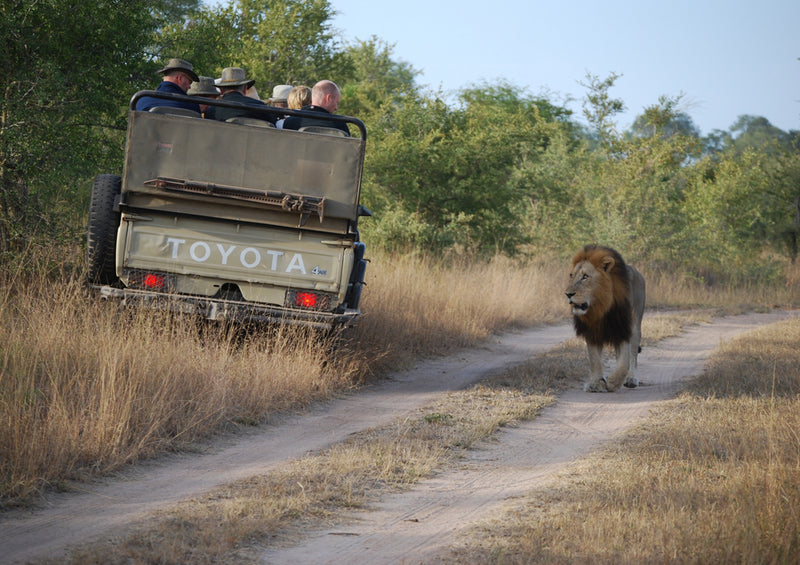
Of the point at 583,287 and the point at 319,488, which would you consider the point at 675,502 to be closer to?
the point at 319,488

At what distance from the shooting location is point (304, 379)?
761 centimetres

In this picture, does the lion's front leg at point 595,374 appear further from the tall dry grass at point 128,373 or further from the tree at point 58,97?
the tree at point 58,97

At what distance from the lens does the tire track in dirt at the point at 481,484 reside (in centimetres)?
395

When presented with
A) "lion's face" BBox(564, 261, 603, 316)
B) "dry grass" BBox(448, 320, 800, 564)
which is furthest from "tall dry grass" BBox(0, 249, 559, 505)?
"dry grass" BBox(448, 320, 800, 564)

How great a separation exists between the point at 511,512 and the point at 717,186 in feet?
106

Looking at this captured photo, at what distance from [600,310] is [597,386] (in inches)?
31.3

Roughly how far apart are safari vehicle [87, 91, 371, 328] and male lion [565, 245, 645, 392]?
8.81 feet

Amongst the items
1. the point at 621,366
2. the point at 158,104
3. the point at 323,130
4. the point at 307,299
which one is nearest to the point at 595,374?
the point at 621,366

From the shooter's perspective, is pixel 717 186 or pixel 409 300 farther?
pixel 717 186

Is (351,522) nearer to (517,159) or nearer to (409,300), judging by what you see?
(409,300)

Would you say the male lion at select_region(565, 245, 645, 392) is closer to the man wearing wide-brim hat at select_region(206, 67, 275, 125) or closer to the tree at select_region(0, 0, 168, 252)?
the man wearing wide-brim hat at select_region(206, 67, 275, 125)

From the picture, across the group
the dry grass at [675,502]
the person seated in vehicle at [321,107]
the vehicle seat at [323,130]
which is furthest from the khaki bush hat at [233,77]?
the dry grass at [675,502]

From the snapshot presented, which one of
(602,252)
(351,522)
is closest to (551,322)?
(602,252)

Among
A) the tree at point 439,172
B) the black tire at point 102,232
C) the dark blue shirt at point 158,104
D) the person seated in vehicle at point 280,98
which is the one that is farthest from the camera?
the tree at point 439,172
